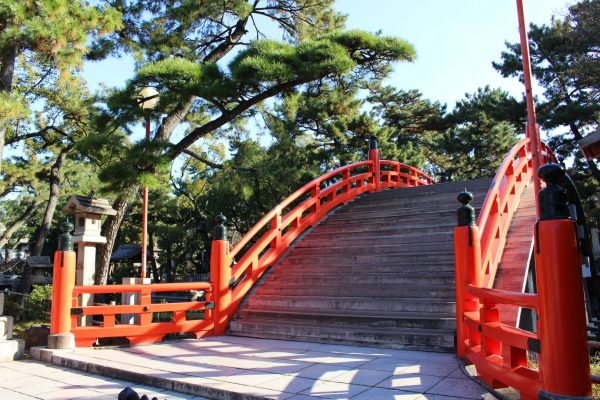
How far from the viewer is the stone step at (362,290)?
6254 millimetres

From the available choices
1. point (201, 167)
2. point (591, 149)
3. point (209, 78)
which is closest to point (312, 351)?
point (591, 149)

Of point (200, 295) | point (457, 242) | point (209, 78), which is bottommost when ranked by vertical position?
point (200, 295)

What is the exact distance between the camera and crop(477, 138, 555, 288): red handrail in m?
5.89

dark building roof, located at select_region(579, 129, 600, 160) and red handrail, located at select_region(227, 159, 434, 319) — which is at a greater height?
dark building roof, located at select_region(579, 129, 600, 160)

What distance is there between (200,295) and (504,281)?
1492 cm

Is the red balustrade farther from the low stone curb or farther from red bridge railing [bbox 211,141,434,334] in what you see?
the low stone curb

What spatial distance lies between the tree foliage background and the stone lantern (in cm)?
44

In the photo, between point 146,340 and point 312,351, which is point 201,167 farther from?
point 312,351

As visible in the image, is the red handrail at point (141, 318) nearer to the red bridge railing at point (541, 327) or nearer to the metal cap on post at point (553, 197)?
the red bridge railing at point (541, 327)

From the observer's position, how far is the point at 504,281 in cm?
606

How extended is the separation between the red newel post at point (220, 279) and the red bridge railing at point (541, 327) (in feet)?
12.1

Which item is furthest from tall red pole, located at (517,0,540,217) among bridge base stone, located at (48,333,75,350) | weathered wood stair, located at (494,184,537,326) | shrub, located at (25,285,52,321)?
shrub, located at (25,285,52,321)

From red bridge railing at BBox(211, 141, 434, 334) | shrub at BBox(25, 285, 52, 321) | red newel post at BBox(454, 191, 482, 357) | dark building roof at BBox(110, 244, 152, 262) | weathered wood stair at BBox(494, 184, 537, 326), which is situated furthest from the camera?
dark building roof at BBox(110, 244, 152, 262)

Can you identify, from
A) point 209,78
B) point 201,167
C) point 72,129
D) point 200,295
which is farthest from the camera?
point 201,167
